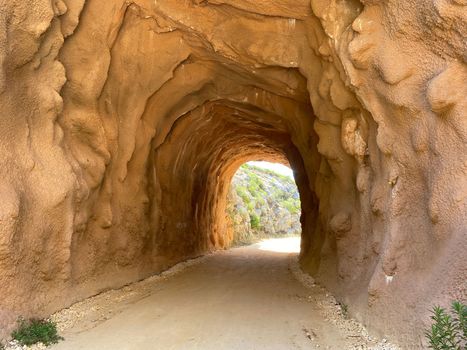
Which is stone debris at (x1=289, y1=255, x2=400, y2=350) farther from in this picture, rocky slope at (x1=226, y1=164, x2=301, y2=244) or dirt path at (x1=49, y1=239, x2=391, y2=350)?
rocky slope at (x1=226, y1=164, x2=301, y2=244)

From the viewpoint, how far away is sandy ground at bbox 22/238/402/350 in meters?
5.77

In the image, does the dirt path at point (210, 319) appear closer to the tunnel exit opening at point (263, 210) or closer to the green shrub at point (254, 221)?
the tunnel exit opening at point (263, 210)

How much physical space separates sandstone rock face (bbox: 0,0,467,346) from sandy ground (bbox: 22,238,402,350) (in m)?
0.39

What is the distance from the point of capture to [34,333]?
572 cm

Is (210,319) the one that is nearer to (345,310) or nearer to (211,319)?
(211,319)

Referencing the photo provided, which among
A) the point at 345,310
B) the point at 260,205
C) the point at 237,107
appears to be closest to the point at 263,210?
the point at 260,205

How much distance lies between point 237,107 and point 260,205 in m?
21.4

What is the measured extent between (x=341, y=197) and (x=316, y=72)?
2.40 metres

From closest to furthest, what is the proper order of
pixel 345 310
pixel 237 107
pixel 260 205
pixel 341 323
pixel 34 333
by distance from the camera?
pixel 34 333 < pixel 341 323 < pixel 345 310 < pixel 237 107 < pixel 260 205

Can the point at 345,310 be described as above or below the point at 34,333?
below

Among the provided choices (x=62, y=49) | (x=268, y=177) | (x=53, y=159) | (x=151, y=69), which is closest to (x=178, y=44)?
(x=151, y=69)

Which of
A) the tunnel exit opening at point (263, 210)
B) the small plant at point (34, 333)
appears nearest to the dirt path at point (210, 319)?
the small plant at point (34, 333)

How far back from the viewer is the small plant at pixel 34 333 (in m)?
5.57

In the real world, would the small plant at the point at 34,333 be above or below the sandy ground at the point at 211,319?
above
